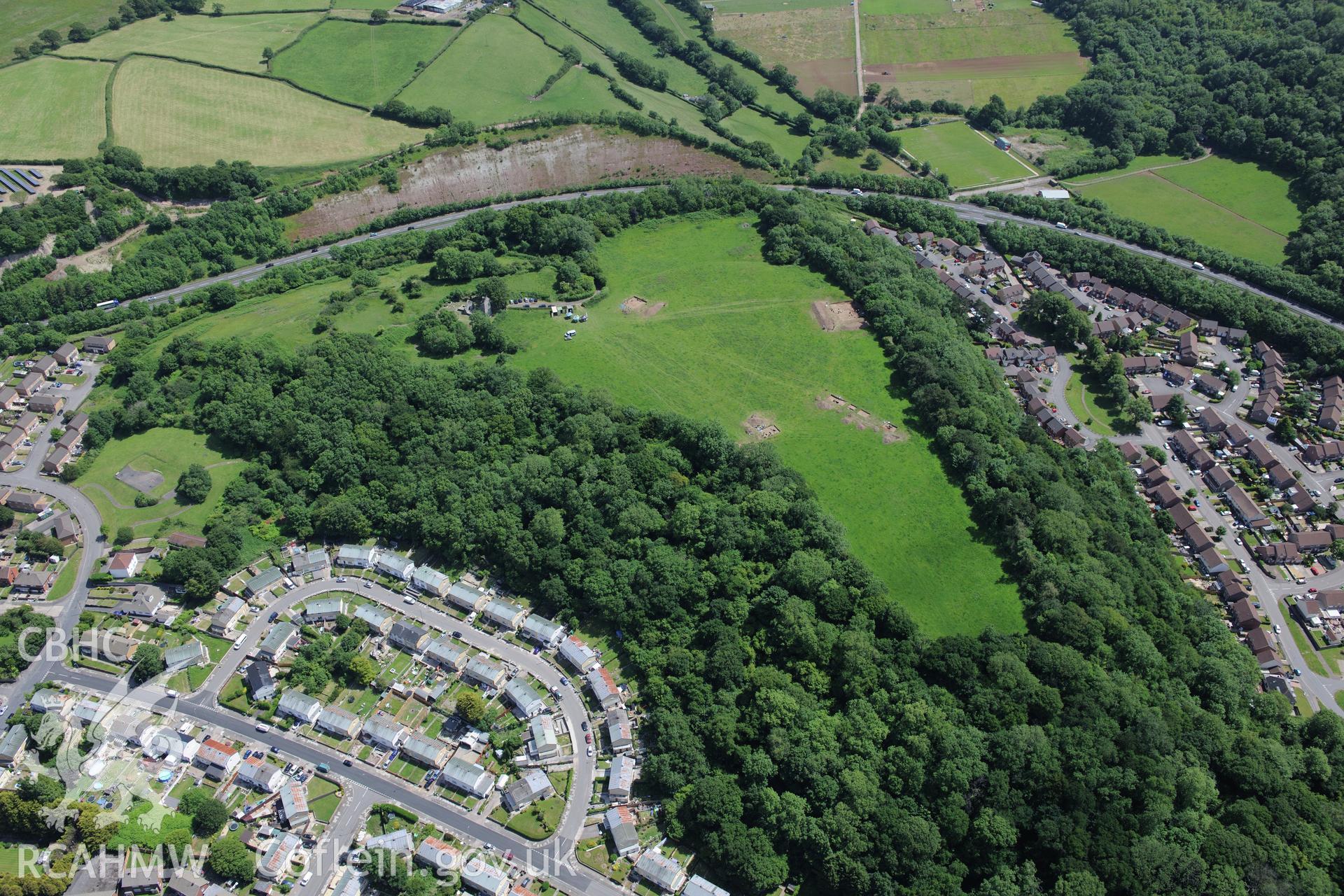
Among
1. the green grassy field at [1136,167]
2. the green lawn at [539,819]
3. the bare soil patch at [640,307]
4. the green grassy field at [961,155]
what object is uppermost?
the green grassy field at [961,155]

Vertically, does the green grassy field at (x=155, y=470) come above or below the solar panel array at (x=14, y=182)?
below

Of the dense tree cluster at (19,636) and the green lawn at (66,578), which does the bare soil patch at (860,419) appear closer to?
the green lawn at (66,578)

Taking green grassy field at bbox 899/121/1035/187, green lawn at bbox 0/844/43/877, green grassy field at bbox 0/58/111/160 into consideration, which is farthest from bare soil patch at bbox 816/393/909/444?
green grassy field at bbox 0/58/111/160

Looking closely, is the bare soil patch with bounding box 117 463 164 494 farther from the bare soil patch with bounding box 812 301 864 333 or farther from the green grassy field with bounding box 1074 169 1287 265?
the green grassy field with bounding box 1074 169 1287 265

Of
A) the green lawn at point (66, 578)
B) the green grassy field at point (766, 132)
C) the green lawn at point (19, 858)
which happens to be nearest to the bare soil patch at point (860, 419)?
the green grassy field at point (766, 132)

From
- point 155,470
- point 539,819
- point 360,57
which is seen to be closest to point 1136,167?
point 360,57

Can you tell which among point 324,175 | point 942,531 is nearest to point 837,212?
point 942,531

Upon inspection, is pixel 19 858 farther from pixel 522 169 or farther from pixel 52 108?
pixel 52 108
